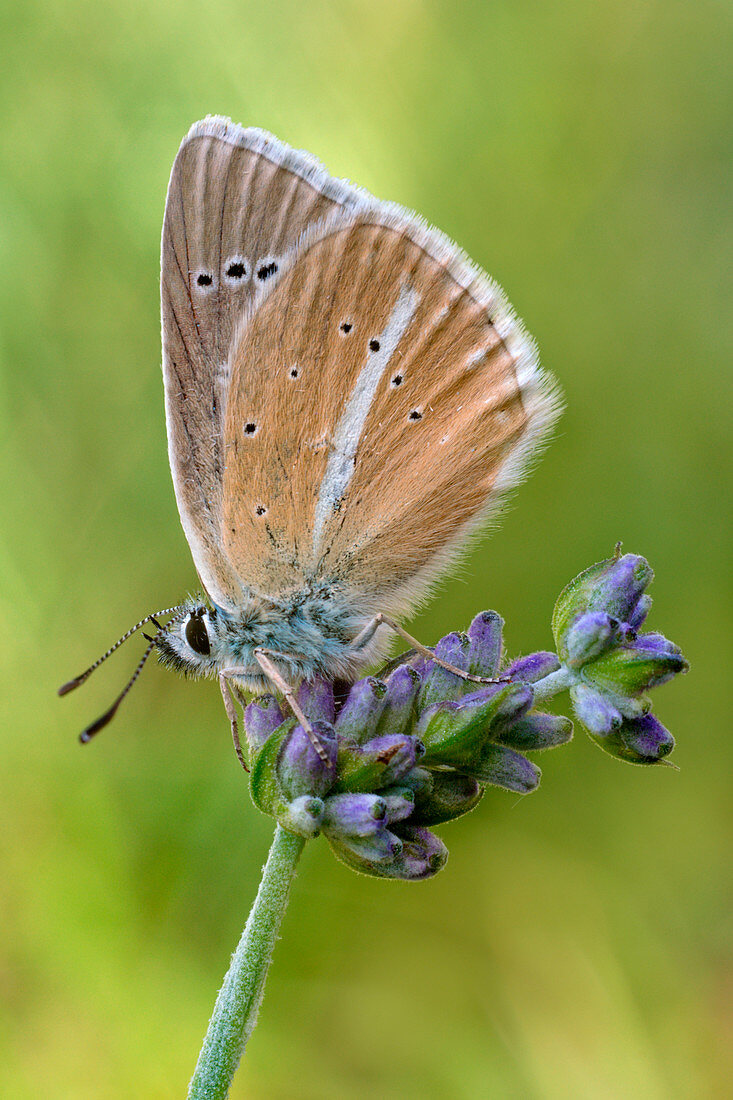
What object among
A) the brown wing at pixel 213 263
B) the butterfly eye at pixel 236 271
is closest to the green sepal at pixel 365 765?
the brown wing at pixel 213 263

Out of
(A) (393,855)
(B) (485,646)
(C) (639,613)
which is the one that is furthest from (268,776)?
(C) (639,613)

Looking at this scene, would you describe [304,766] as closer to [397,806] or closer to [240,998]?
[397,806]

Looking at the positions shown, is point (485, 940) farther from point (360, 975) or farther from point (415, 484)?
point (415, 484)

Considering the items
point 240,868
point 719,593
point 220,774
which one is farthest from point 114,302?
point 719,593

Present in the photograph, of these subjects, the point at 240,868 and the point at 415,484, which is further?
the point at 240,868

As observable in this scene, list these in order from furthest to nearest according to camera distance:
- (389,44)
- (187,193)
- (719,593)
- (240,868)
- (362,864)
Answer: (389,44), (719,593), (240,868), (187,193), (362,864)

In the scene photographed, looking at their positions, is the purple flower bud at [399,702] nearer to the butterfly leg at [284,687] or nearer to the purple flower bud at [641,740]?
the butterfly leg at [284,687]

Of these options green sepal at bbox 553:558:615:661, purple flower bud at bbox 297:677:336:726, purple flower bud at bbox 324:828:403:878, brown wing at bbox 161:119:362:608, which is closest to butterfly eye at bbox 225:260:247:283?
brown wing at bbox 161:119:362:608
